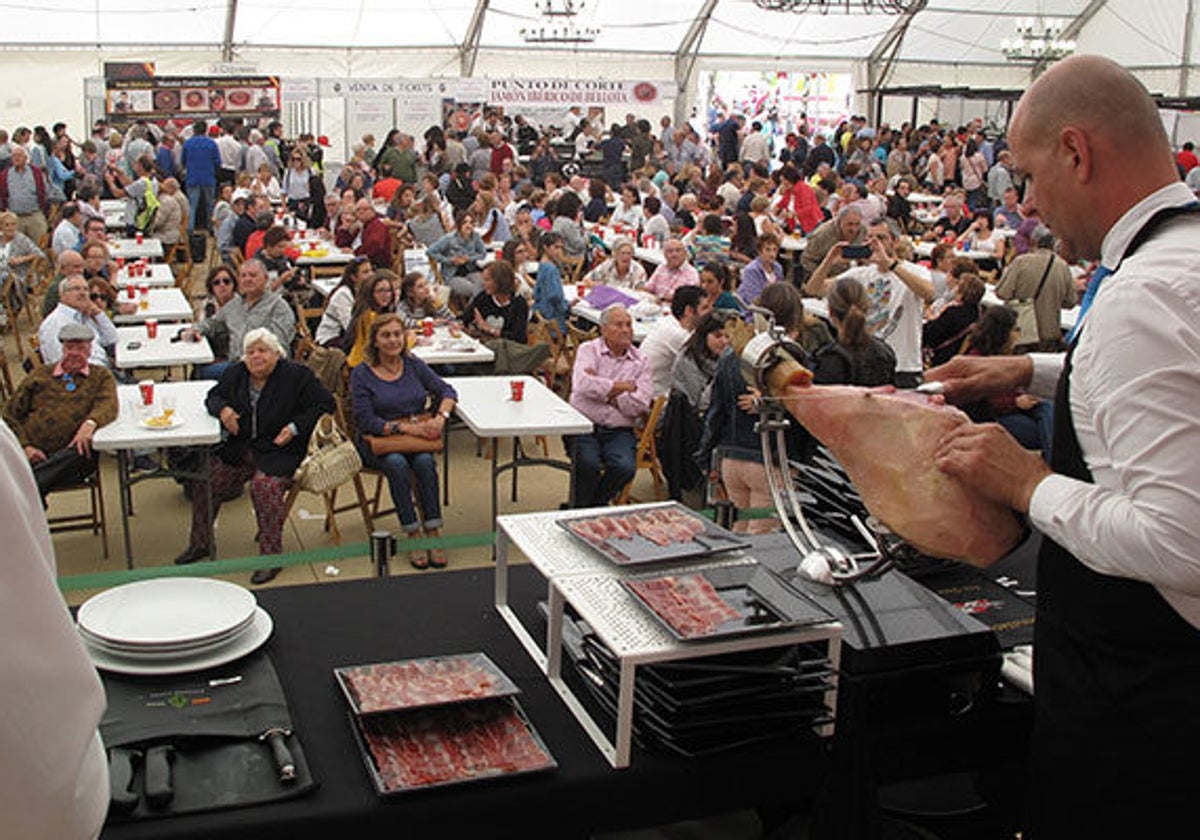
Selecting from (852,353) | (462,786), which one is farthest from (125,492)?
(462,786)

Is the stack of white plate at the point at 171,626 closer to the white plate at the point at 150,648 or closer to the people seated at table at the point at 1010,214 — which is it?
the white plate at the point at 150,648

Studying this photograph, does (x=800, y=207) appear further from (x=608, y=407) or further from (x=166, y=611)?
(x=166, y=611)

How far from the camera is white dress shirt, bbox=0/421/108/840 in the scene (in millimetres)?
1244

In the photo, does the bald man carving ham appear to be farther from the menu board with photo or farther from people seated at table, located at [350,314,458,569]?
the menu board with photo

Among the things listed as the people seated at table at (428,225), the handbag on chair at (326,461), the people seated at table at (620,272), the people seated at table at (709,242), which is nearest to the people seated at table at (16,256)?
the people seated at table at (428,225)

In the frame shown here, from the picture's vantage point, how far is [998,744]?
229 cm

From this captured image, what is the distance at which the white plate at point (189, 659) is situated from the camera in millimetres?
2129

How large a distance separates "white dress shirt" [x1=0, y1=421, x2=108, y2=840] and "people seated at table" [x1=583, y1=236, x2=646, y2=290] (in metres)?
8.40

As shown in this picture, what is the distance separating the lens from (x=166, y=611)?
2.28 meters

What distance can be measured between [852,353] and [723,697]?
366cm

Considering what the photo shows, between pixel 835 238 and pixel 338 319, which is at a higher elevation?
pixel 835 238

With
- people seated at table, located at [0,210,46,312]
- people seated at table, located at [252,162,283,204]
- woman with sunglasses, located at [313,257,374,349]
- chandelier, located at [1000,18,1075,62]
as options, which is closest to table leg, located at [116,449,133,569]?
woman with sunglasses, located at [313,257,374,349]

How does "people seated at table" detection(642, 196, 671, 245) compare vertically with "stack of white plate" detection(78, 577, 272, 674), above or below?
above

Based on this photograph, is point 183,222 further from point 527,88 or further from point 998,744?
point 998,744
